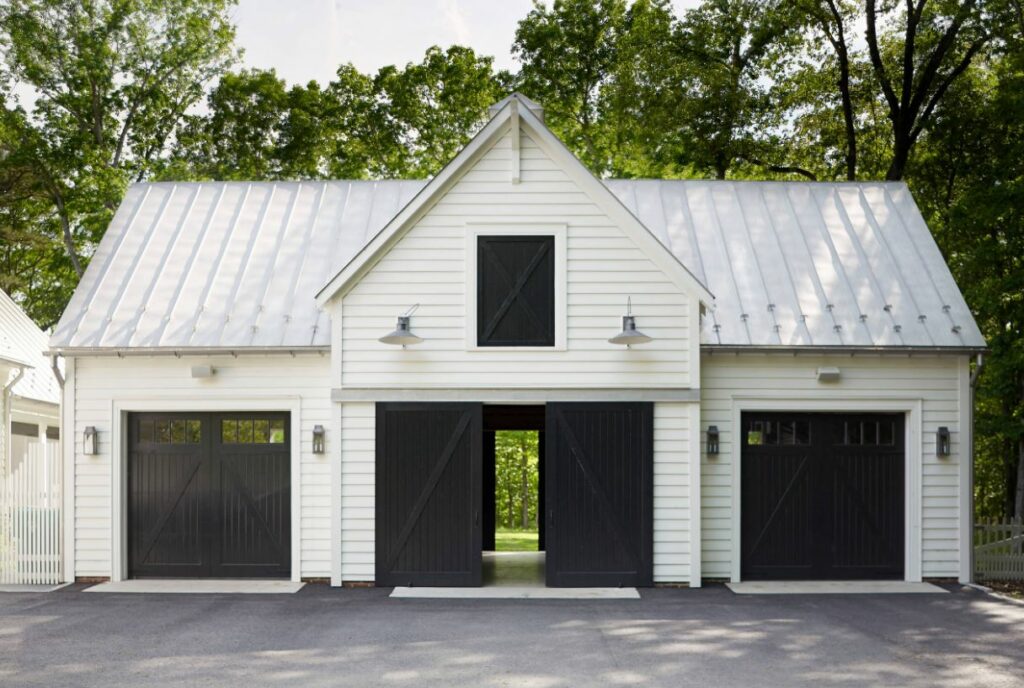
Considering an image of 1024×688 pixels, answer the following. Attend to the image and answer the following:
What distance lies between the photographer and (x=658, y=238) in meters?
15.3

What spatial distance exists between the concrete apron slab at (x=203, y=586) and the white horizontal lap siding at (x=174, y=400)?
429mm

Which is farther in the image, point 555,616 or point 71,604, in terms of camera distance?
point 71,604

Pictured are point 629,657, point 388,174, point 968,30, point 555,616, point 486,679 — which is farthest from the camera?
point 388,174

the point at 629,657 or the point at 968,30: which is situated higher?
the point at 968,30

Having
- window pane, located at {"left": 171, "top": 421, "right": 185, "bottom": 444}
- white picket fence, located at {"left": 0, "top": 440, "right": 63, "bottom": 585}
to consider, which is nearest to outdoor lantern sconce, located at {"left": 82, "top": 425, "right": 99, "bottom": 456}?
white picket fence, located at {"left": 0, "top": 440, "right": 63, "bottom": 585}

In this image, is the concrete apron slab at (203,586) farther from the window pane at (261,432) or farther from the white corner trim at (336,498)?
the window pane at (261,432)

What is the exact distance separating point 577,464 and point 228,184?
7.77m

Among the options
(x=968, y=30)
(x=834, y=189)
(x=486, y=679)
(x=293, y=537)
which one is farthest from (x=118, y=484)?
(x=968, y=30)

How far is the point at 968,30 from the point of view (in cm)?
2242

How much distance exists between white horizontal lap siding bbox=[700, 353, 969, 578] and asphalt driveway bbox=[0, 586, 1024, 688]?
3.47ft

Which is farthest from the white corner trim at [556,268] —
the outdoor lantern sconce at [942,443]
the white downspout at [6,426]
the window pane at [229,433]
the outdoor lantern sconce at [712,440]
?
the white downspout at [6,426]

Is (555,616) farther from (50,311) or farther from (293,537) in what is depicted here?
(50,311)

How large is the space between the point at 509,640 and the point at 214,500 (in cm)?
574

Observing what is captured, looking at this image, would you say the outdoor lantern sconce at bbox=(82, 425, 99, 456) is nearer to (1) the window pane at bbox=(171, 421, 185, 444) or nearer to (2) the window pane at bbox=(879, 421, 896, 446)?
(1) the window pane at bbox=(171, 421, 185, 444)
